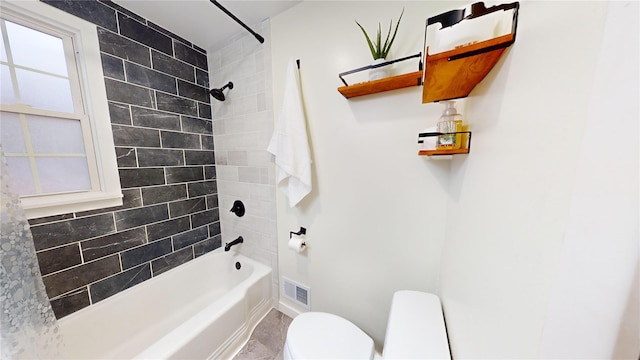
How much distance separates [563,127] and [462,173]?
0.51m

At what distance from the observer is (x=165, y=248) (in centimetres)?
152

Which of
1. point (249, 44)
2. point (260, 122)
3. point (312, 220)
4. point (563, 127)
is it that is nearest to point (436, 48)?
point (563, 127)

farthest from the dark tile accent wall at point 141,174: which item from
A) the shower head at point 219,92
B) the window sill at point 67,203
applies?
the shower head at point 219,92

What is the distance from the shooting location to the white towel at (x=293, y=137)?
1.17m

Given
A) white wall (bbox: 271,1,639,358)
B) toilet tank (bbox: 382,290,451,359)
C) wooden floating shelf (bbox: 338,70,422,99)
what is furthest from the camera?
wooden floating shelf (bbox: 338,70,422,99)

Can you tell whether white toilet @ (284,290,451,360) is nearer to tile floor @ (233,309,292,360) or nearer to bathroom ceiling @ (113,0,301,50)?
tile floor @ (233,309,292,360)

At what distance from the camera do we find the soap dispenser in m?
0.71

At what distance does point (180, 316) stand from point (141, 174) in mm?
1180

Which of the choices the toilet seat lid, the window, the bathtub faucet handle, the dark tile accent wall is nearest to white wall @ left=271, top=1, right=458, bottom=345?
the toilet seat lid

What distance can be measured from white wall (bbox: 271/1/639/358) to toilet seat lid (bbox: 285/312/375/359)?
0.24m

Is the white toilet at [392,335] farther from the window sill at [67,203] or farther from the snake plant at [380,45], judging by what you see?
the window sill at [67,203]

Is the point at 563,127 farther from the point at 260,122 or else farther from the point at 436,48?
the point at 260,122

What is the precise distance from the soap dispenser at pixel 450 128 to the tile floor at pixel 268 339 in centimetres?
161

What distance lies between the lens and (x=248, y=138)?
1.53 meters
